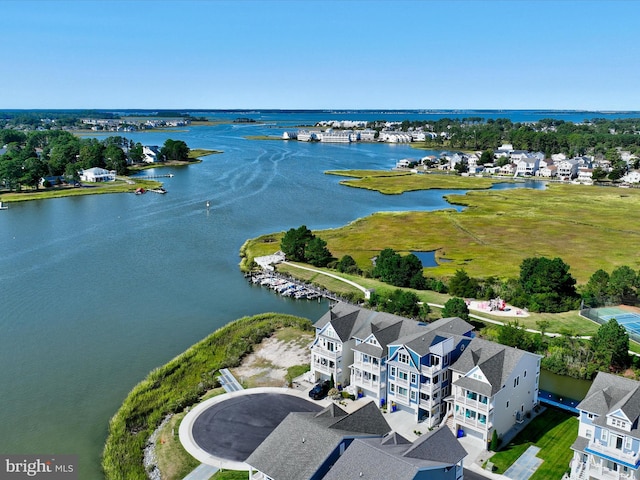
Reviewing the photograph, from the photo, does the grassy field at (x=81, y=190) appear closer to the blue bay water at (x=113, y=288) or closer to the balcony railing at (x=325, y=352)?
the blue bay water at (x=113, y=288)

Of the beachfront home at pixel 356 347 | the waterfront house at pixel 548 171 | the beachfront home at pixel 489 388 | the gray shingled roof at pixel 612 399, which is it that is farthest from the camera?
the waterfront house at pixel 548 171

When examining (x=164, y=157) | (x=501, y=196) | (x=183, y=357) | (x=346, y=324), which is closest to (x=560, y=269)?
(x=346, y=324)

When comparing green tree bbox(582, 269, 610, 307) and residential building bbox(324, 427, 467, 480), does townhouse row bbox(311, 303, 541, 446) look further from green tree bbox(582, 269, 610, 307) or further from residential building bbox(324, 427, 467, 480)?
green tree bbox(582, 269, 610, 307)

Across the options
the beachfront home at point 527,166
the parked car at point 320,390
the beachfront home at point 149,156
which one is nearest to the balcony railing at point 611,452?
the parked car at point 320,390

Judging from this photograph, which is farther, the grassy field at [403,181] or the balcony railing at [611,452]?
the grassy field at [403,181]

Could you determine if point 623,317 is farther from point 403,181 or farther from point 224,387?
point 403,181

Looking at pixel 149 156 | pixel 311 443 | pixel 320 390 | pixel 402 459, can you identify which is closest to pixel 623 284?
pixel 320 390
